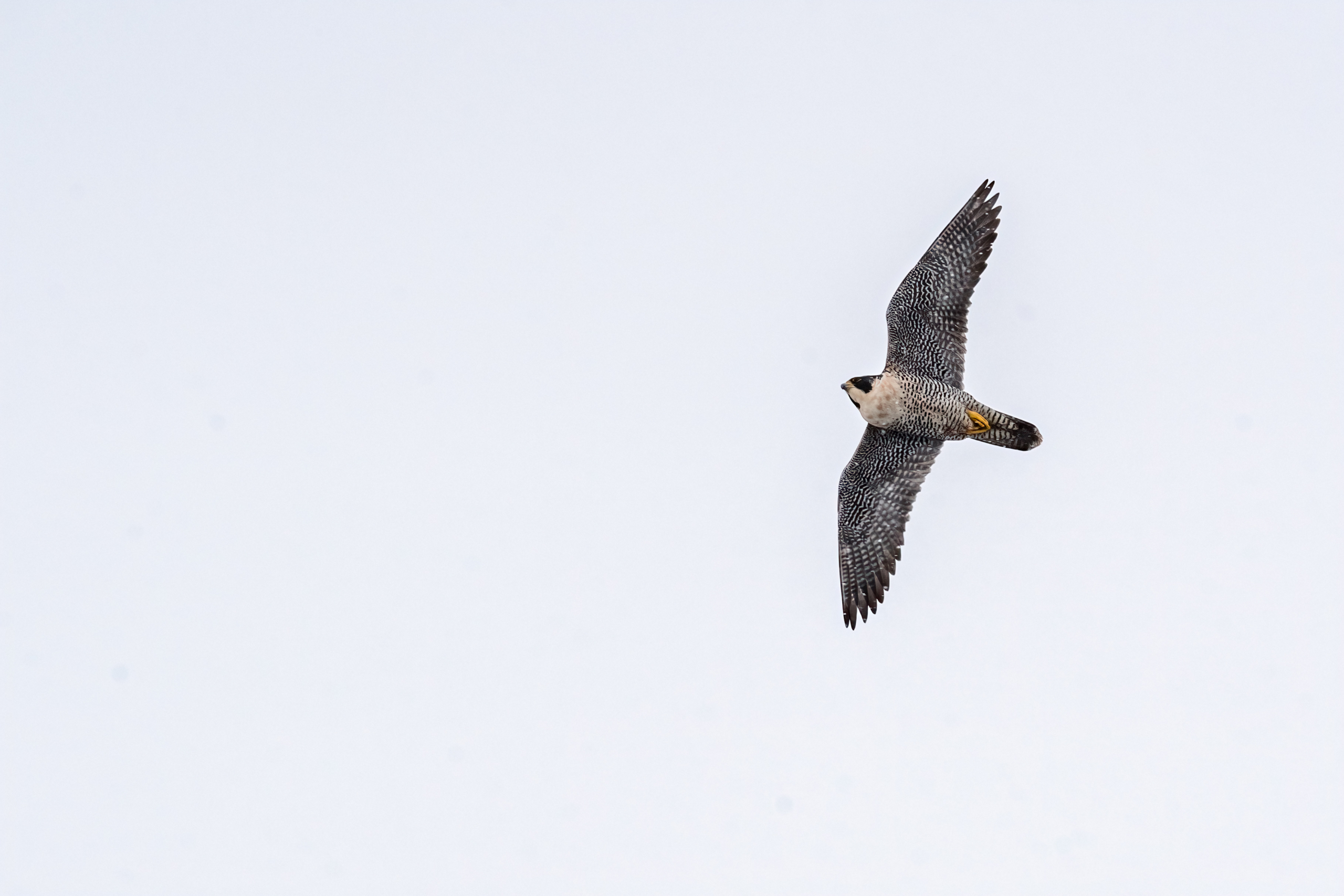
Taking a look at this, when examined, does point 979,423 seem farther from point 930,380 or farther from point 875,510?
point 875,510

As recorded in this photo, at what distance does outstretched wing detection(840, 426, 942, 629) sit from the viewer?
846 inches

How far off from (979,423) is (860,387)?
5.39ft

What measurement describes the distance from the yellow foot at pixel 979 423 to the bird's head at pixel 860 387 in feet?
4.29

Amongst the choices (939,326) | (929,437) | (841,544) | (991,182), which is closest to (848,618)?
(841,544)

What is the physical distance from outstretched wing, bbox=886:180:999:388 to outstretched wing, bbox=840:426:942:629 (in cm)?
123

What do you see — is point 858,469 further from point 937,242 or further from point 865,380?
point 937,242

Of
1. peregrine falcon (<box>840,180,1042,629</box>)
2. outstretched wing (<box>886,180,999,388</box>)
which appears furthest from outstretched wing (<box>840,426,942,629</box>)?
outstretched wing (<box>886,180,999,388</box>)

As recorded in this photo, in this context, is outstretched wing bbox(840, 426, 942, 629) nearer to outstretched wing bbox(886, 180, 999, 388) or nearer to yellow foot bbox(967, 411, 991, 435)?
yellow foot bbox(967, 411, 991, 435)

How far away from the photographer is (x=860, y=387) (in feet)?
67.3

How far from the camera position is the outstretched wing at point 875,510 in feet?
70.5

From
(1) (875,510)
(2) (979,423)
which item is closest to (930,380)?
(2) (979,423)

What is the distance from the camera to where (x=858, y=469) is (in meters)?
21.6

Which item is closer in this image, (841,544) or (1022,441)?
(1022,441)

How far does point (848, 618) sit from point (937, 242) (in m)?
5.42
